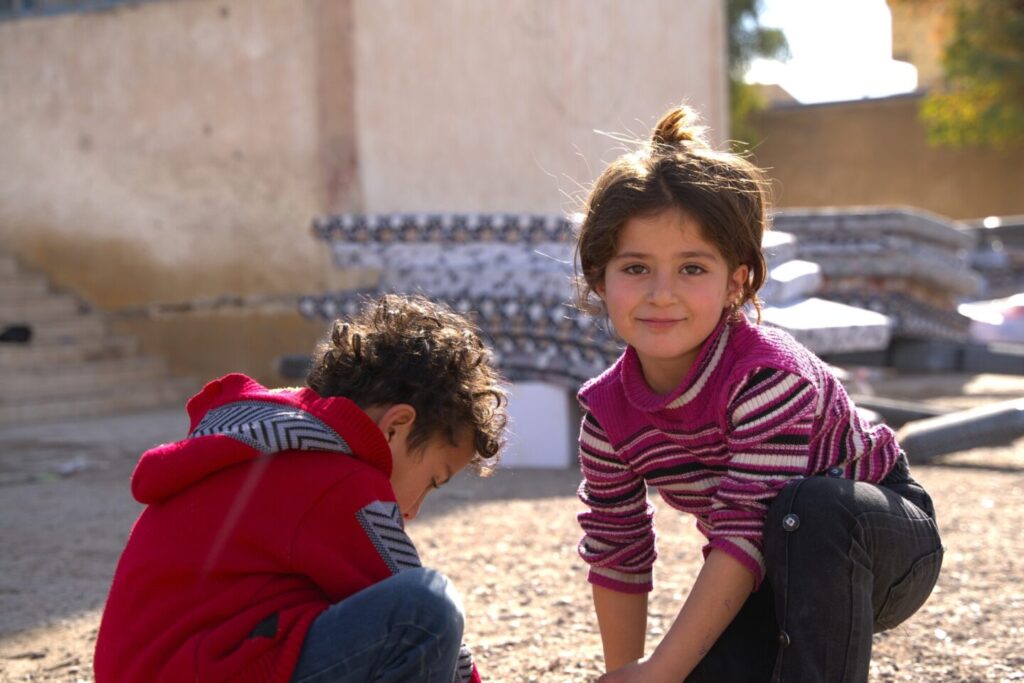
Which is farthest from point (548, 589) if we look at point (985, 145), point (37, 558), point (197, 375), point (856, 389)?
point (985, 145)

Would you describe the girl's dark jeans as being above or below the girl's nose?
below

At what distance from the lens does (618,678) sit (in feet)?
5.86

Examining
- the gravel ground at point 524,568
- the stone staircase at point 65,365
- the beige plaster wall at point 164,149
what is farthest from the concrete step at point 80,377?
the gravel ground at point 524,568

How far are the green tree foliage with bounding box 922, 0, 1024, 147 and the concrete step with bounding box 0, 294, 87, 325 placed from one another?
580 inches

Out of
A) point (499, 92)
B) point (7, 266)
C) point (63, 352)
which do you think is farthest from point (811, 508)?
point (7, 266)

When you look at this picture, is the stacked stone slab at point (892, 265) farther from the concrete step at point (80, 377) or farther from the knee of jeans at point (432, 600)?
the knee of jeans at point (432, 600)

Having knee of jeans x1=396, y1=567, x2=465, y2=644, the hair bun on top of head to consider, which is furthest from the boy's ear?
the hair bun on top of head

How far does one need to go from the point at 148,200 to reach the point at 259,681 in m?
6.20

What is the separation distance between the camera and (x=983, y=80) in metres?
18.6

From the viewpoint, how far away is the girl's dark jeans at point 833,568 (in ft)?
5.77

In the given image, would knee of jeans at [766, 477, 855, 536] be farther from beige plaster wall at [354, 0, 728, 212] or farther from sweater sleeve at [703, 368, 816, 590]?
beige plaster wall at [354, 0, 728, 212]

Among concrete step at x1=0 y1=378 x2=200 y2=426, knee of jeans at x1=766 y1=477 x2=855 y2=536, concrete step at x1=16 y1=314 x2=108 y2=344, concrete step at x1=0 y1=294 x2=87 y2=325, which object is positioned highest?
knee of jeans at x1=766 y1=477 x2=855 y2=536

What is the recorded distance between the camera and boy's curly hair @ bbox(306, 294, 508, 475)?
185cm

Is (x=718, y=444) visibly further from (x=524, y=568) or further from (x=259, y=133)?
(x=259, y=133)
